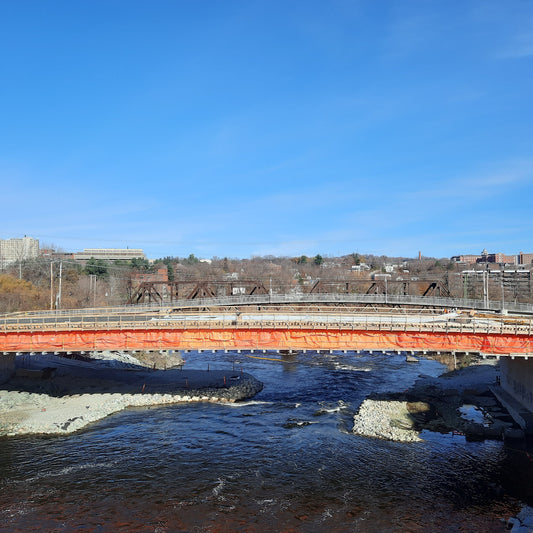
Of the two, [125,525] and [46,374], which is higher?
[46,374]

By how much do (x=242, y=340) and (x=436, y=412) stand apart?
18843mm

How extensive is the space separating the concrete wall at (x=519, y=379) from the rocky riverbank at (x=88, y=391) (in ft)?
81.0

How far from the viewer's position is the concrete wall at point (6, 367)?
41.6m

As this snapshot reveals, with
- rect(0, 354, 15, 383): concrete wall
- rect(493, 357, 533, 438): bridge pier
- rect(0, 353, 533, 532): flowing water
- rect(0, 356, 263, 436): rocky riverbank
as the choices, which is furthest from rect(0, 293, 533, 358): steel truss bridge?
rect(0, 354, 15, 383): concrete wall

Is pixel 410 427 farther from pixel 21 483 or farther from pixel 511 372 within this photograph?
pixel 21 483

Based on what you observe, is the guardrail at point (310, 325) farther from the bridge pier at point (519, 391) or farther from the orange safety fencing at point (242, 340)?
the bridge pier at point (519, 391)

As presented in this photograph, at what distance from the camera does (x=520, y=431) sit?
31375 mm

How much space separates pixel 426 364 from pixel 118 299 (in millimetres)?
72079

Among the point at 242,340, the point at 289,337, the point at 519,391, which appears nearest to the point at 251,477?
the point at 242,340

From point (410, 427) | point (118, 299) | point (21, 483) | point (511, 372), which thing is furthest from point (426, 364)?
point (118, 299)

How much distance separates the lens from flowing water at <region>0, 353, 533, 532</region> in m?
21.8

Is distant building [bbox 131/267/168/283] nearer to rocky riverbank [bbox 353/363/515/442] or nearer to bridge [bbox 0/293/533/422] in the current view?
bridge [bbox 0/293/533/422]

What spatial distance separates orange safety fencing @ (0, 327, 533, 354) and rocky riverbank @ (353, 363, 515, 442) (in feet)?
21.1

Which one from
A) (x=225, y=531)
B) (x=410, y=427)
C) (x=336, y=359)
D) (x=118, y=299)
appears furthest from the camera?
(x=118, y=299)
